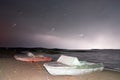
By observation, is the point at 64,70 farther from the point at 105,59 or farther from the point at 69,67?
the point at 105,59

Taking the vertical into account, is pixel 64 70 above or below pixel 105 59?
below

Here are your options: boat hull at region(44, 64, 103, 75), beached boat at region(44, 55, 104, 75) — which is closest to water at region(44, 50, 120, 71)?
beached boat at region(44, 55, 104, 75)

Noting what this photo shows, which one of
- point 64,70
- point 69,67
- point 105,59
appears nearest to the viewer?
point 64,70

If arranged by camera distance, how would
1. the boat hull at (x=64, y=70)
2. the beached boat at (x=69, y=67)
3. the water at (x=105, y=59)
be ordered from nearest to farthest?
the boat hull at (x=64, y=70) < the beached boat at (x=69, y=67) < the water at (x=105, y=59)

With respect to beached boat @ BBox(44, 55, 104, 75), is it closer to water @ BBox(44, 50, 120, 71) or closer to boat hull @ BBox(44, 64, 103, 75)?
boat hull @ BBox(44, 64, 103, 75)

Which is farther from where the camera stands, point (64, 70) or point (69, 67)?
point (69, 67)

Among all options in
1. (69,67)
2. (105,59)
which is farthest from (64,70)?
(105,59)

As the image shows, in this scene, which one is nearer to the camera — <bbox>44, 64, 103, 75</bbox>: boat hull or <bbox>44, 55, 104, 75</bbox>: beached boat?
<bbox>44, 64, 103, 75</bbox>: boat hull

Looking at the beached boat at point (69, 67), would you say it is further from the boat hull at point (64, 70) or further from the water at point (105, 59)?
the water at point (105, 59)

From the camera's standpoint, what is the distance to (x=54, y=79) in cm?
1927

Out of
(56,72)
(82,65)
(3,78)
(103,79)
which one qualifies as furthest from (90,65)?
(3,78)

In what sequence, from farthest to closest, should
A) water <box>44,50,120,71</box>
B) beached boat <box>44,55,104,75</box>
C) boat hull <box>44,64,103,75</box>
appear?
water <box>44,50,120,71</box> < beached boat <box>44,55,104,75</box> < boat hull <box>44,64,103,75</box>

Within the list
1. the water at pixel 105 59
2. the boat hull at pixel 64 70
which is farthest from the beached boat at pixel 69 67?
the water at pixel 105 59

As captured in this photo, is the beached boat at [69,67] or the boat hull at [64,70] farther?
the beached boat at [69,67]
